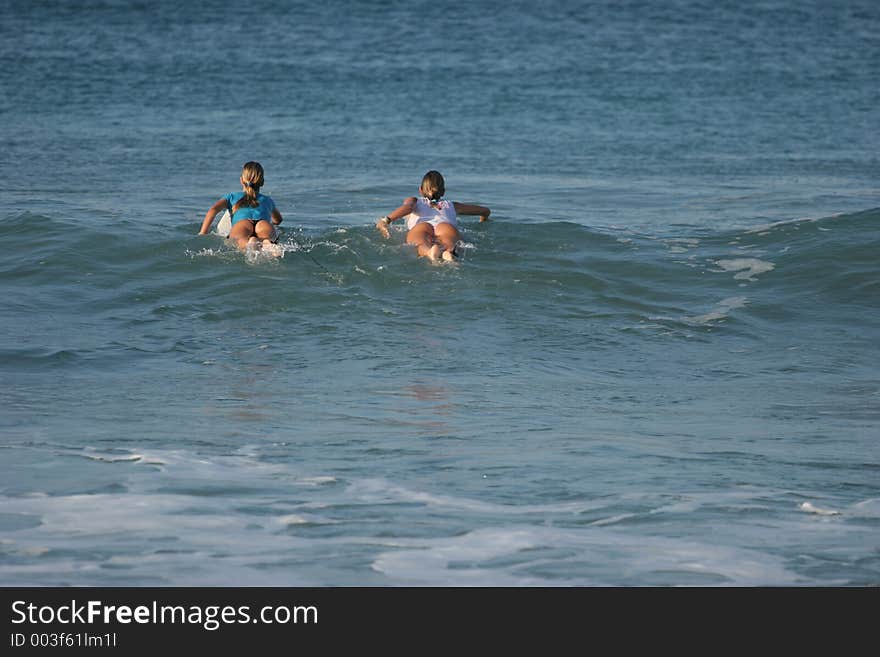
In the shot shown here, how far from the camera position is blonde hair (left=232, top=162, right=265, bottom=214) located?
13.2 meters

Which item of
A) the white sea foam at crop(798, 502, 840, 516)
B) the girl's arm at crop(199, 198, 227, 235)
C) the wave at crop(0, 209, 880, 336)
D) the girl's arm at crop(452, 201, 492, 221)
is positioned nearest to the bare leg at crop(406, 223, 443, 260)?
the wave at crop(0, 209, 880, 336)

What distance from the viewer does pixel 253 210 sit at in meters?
13.6

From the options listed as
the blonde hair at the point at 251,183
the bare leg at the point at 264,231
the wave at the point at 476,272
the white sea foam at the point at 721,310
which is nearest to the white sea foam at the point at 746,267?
the wave at the point at 476,272

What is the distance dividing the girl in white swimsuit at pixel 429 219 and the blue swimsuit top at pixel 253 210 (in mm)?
1195

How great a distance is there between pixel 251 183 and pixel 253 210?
1.34ft

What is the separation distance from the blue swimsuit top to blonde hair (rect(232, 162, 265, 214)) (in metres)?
0.03

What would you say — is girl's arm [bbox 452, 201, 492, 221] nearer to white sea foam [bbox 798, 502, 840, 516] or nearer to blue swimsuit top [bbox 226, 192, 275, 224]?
blue swimsuit top [bbox 226, 192, 275, 224]

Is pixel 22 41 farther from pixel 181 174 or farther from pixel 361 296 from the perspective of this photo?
pixel 361 296

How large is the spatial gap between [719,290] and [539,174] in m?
6.39

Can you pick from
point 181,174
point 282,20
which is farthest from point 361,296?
point 282,20

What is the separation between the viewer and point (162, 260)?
531 inches

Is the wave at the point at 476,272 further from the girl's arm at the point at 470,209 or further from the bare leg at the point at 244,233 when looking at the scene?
the girl's arm at the point at 470,209

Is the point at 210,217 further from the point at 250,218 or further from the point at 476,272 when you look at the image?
the point at 476,272

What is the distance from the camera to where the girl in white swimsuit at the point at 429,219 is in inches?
539
